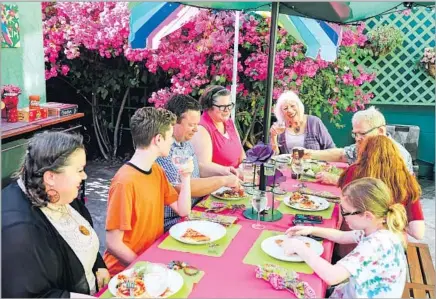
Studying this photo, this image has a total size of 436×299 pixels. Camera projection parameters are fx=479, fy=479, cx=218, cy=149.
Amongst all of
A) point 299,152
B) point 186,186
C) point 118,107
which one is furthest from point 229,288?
point 118,107

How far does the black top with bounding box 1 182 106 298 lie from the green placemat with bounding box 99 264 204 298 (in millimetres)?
145

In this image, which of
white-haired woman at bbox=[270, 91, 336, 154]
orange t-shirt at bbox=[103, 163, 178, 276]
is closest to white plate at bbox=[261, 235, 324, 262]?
orange t-shirt at bbox=[103, 163, 178, 276]

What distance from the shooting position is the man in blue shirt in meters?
2.65

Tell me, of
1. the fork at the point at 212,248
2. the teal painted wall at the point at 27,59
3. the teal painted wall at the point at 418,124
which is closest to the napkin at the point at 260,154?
the fork at the point at 212,248

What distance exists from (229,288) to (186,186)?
0.80 meters

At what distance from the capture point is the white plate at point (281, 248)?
1.97 meters

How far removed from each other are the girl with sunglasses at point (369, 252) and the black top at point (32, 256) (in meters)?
0.87

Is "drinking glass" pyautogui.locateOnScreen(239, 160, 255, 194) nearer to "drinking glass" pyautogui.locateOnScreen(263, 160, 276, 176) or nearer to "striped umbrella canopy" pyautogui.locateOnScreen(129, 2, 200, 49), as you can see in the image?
"drinking glass" pyautogui.locateOnScreen(263, 160, 276, 176)

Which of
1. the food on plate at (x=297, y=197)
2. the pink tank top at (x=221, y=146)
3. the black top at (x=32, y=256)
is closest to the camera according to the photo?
the black top at (x=32, y=256)

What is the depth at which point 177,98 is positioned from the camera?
2957 millimetres

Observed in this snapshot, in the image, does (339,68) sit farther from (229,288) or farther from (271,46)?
(229,288)

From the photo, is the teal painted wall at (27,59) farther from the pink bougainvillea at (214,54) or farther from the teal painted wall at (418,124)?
the teal painted wall at (418,124)

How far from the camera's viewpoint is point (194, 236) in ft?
7.06

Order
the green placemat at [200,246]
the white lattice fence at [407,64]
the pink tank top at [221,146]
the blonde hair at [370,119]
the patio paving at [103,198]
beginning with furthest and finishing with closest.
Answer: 1. the white lattice fence at [407,64]
2. the patio paving at [103,198]
3. the pink tank top at [221,146]
4. the blonde hair at [370,119]
5. the green placemat at [200,246]
